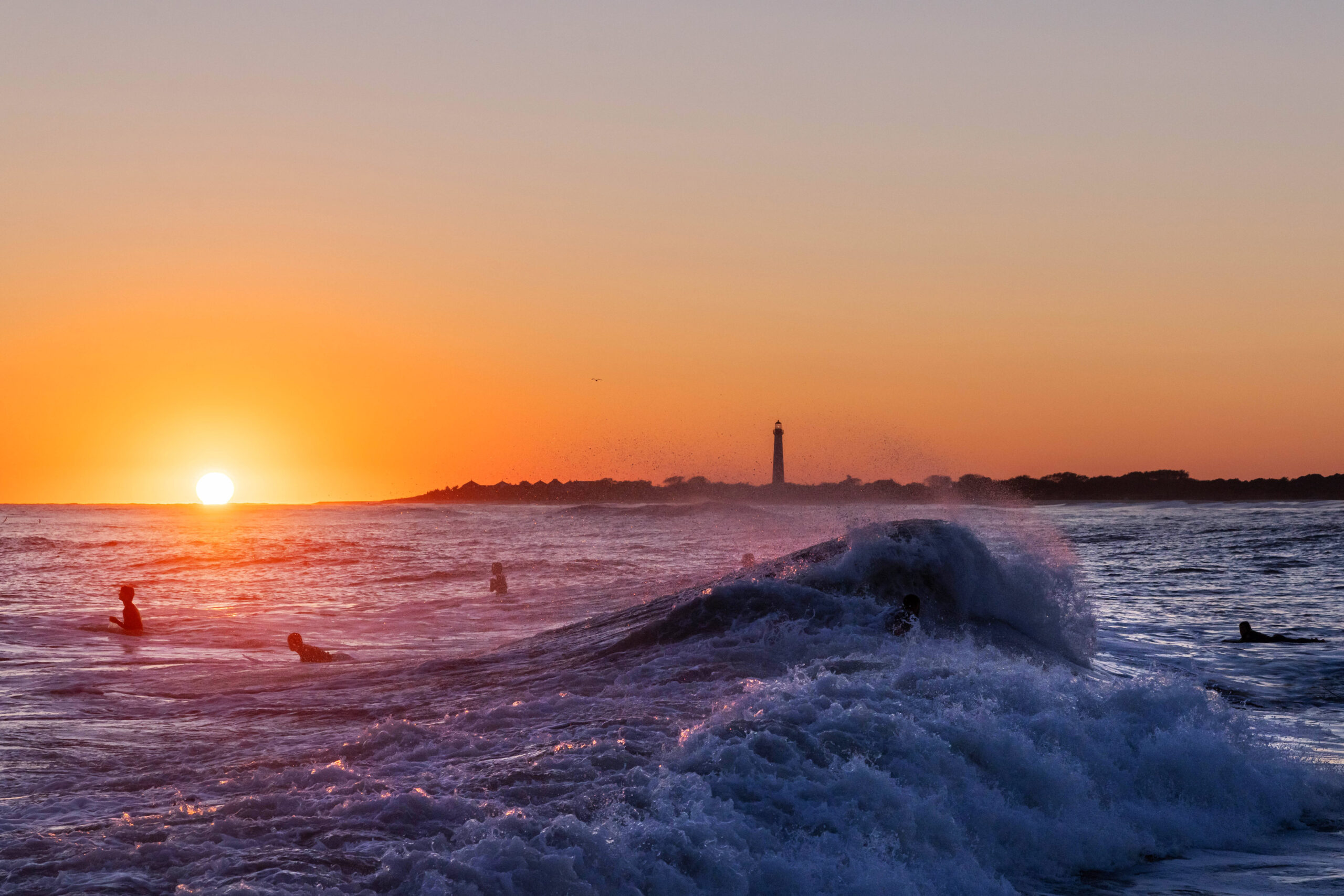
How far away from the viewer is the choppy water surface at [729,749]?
16.6 ft

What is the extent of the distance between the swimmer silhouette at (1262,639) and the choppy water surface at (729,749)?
523mm

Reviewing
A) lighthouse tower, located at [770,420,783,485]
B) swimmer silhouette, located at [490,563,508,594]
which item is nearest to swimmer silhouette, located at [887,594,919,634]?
swimmer silhouette, located at [490,563,508,594]

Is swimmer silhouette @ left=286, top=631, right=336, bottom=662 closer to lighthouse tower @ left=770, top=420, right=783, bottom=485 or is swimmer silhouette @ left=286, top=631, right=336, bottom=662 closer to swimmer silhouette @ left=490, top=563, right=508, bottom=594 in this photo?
swimmer silhouette @ left=490, top=563, right=508, bottom=594

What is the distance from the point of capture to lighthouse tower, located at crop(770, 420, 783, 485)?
311 feet

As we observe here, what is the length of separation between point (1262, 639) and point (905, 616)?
7.97 meters

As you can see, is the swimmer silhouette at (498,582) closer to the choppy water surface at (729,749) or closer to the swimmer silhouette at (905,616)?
the choppy water surface at (729,749)

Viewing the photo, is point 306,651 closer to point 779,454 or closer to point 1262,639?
point 1262,639

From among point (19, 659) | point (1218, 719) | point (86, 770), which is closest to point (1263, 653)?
point (1218, 719)

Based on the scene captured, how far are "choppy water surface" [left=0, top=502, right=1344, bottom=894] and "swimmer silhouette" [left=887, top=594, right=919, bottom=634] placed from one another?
20cm

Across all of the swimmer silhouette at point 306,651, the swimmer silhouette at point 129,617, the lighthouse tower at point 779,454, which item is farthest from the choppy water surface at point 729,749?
the lighthouse tower at point 779,454

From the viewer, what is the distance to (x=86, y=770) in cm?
708

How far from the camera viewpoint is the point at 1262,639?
15227mm

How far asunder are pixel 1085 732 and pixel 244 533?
242 feet

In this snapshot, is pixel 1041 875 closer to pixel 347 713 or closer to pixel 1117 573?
pixel 347 713
